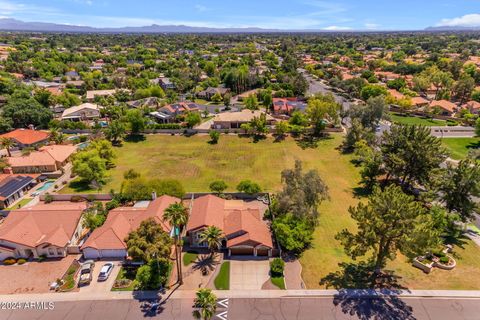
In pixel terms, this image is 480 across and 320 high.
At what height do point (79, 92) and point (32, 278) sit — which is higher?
point (79, 92)

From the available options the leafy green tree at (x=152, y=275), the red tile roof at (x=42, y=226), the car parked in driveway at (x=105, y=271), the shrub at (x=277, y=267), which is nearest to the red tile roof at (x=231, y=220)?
the shrub at (x=277, y=267)

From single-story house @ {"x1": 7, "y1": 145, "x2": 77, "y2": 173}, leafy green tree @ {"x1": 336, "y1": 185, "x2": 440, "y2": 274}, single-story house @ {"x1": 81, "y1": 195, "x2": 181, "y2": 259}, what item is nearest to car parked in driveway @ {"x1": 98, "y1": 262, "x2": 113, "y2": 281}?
single-story house @ {"x1": 81, "y1": 195, "x2": 181, "y2": 259}

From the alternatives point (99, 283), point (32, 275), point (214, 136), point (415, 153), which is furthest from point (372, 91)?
point (32, 275)

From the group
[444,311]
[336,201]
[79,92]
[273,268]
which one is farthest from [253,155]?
[79,92]

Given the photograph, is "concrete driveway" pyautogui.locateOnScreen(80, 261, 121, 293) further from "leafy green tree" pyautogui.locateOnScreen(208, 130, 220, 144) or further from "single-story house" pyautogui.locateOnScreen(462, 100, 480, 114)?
"single-story house" pyautogui.locateOnScreen(462, 100, 480, 114)

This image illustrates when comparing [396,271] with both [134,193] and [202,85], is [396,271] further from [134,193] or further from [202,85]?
[202,85]

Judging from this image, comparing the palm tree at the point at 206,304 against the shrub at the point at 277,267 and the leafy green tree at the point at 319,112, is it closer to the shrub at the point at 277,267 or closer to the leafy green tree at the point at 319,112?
the shrub at the point at 277,267
